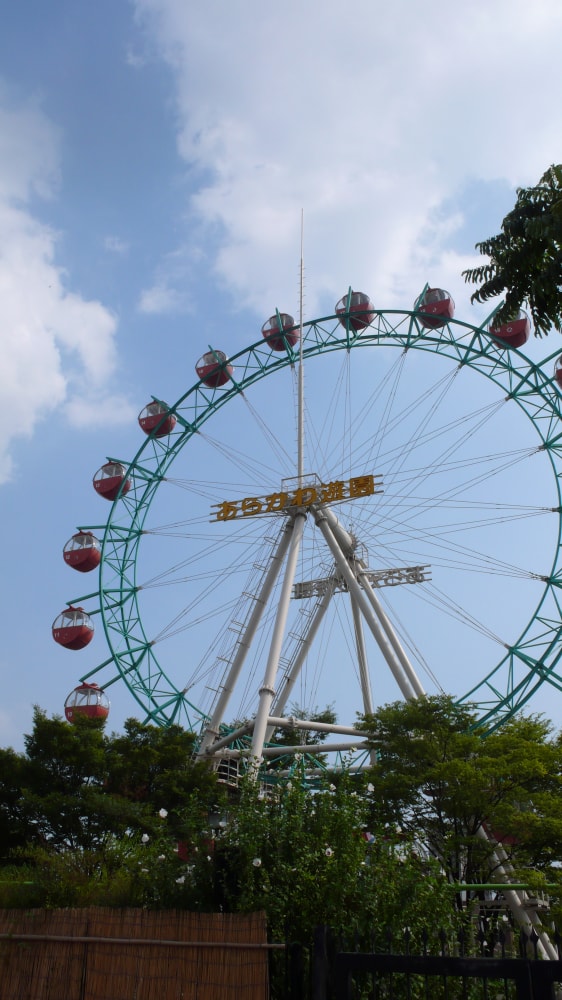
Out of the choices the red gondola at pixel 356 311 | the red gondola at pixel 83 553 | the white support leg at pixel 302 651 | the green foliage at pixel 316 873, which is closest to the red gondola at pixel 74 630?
the red gondola at pixel 83 553

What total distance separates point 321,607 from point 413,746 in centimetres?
903

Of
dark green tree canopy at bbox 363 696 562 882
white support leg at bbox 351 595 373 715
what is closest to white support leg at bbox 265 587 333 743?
white support leg at bbox 351 595 373 715

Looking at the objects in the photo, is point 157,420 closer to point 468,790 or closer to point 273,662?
point 273,662

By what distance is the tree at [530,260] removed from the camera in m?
10.4

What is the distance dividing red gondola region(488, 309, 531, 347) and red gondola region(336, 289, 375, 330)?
15.7 ft

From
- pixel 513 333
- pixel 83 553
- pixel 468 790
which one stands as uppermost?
pixel 513 333

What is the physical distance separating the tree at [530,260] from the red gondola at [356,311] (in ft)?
66.0

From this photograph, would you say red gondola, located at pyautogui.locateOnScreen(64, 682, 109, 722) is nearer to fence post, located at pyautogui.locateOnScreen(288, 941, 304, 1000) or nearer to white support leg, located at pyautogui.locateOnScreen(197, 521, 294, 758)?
white support leg, located at pyautogui.locateOnScreen(197, 521, 294, 758)

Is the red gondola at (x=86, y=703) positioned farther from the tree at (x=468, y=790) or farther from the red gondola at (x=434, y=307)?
the red gondola at (x=434, y=307)

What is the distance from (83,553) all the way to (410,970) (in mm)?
28204

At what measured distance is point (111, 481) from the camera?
111 ft

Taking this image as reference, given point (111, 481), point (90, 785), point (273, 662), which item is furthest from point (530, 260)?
point (111, 481)

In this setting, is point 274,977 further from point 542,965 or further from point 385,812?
point 385,812

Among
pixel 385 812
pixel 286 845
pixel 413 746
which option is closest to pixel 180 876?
pixel 286 845
